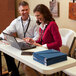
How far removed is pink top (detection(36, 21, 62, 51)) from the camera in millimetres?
2363

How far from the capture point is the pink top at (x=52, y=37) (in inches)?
93.0

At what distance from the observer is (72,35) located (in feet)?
8.66

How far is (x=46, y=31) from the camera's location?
96.7 inches

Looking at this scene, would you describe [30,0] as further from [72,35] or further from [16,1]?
[72,35]

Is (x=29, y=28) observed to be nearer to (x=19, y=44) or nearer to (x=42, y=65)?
(x=19, y=44)

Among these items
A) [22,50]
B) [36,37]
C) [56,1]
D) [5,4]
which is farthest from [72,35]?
[5,4]

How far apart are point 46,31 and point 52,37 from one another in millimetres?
117

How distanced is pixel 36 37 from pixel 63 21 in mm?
A: 905

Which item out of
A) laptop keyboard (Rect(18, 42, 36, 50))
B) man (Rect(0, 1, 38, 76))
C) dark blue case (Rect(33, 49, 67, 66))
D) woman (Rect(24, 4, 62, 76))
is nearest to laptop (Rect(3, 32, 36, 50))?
laptop keyboard (Rect(18, 42, 36, 50))

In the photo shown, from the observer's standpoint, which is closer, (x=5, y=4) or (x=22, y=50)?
(x=22, y=50)

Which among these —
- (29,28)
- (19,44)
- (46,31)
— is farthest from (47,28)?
(19,44)

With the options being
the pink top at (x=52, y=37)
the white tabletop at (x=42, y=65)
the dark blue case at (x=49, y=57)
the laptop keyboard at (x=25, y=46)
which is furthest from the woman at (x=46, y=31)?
the dark blue case at (x=49, y=57)

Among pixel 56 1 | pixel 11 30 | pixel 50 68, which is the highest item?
pixel 56 1

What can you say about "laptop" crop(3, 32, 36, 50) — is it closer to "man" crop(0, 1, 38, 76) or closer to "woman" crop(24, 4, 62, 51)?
"woman" crop(24, 4, 62, 51)
